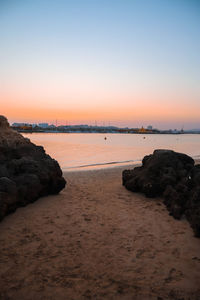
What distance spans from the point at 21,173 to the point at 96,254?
353 cm

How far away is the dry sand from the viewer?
2.95 metres

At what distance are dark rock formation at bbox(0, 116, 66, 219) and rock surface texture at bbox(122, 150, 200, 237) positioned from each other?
278 centimetres

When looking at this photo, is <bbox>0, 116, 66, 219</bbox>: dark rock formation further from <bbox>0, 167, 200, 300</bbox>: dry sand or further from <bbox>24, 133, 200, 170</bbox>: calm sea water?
<bbox>24, 133, 200, 170</bbox>: calm sea water

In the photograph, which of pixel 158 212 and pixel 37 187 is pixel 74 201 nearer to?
pixel 37 187

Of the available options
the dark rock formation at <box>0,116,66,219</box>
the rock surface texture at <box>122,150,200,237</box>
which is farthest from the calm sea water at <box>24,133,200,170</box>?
the rock surface texture at <box>122,150,200,237</box>

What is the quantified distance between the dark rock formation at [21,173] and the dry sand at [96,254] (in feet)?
1.25

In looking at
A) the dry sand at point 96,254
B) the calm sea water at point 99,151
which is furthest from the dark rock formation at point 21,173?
the calm sea water at point 99,151

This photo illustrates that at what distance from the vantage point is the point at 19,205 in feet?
18.3

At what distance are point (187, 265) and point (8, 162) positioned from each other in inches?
212

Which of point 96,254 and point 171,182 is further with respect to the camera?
point 171,182

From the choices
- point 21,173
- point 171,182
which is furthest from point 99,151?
point 21,173

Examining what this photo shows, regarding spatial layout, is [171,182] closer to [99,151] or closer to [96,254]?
[96,254]

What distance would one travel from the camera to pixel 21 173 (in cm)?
622

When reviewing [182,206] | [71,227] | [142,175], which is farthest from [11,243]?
[142,175]
